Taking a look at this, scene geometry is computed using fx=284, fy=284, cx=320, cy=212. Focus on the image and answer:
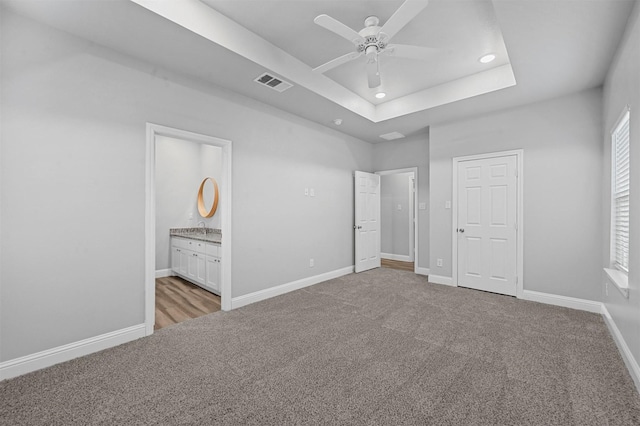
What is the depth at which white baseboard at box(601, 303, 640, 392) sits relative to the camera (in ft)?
6.43

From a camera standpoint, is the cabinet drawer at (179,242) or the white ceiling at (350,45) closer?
the white ceiling at (350,45)

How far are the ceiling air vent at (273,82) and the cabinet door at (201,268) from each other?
2.60 meters

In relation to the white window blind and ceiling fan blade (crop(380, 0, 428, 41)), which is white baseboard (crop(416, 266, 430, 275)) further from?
ceiling fan blade (crop(380, 0, 428, 41))

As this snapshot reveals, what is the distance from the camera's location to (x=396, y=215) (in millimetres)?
7344

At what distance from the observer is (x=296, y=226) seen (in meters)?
4.41

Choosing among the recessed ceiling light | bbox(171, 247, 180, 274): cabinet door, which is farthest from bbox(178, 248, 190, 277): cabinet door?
the recessed ceiling light

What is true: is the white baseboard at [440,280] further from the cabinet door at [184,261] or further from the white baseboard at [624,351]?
the cabinet door at [184,261]

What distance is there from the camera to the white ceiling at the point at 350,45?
217cm

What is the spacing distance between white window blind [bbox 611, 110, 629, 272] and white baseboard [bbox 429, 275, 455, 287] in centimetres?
194

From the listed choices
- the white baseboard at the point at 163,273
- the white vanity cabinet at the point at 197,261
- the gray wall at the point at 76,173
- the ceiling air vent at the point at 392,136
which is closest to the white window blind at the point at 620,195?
the ceiling air vent at the point at 392,136

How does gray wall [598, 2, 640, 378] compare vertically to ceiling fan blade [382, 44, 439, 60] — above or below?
below

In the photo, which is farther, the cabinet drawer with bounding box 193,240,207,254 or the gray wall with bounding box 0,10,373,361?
the cabinet drawer with bounding box 193,240,207,254

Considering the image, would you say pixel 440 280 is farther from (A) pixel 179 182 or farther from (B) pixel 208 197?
(A) pixel 179 182

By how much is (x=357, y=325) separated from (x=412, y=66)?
310 centimetres
